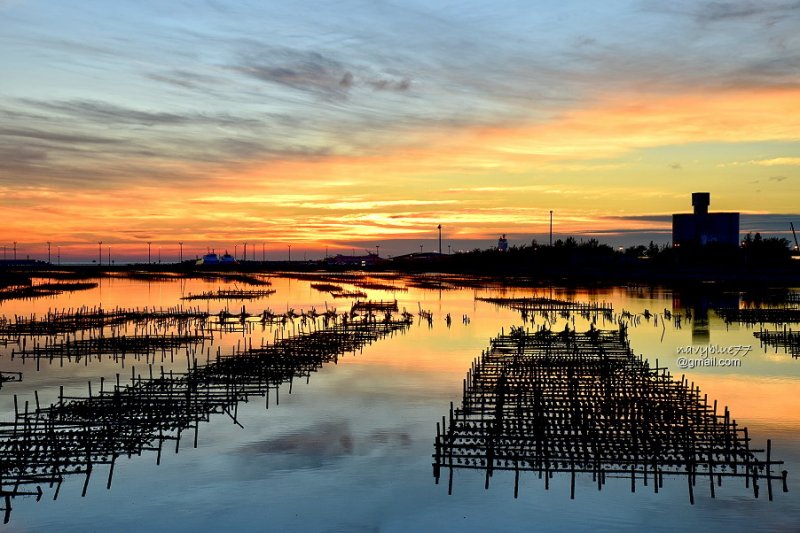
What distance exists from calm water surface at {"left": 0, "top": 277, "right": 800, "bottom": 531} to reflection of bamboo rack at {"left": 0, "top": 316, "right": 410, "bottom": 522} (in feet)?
2.00

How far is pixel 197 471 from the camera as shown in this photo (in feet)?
78.7

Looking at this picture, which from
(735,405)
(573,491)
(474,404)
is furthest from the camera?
(735,405)

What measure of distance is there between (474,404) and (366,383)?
903 cm

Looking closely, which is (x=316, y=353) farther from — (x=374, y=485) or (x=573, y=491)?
(x=573, y=491)

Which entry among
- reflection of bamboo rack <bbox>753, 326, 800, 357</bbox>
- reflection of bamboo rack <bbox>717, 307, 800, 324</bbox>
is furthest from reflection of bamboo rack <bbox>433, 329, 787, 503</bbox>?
reflection of bamboo rack <bbox>717, 307, 800, 324</bbox>

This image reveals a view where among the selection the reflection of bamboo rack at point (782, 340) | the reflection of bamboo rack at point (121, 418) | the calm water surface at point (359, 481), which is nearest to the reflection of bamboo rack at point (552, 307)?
the reflection of bamboo rack at point (782, 340)

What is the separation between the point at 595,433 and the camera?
23984 mm

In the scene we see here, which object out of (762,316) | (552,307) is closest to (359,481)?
(762,316)

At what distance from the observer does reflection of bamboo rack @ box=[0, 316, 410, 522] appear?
22.2 meters

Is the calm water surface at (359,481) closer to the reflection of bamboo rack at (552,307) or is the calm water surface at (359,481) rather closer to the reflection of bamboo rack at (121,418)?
the reflection of bamboo rack at (121,418)

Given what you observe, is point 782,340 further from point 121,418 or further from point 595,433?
point 121,418

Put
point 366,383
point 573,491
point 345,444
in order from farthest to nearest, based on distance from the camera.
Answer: point 366,383 < point 345,444 < point 573,491

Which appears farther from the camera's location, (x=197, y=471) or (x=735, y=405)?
(x=735, y=405)

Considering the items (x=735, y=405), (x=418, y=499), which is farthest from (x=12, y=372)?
(x=735, y=405)
